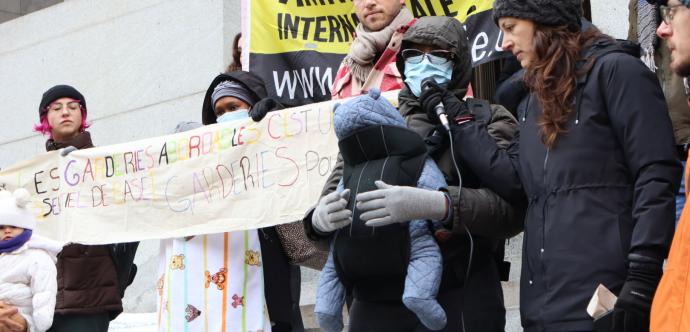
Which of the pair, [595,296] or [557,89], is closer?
[595,296]

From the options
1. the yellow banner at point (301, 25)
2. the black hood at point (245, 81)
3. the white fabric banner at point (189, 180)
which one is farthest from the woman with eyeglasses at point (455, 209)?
the yellow banner at point (301, 25)

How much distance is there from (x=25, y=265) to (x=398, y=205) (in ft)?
9.42

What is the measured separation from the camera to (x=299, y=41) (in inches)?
291

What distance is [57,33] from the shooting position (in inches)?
438

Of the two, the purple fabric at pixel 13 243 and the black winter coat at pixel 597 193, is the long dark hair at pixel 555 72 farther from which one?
the purple fabric at pixel 13 243

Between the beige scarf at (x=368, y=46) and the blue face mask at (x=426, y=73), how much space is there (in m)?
1.39

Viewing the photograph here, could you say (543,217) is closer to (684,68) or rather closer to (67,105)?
(684,68)

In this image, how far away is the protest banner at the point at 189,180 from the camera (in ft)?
19.0

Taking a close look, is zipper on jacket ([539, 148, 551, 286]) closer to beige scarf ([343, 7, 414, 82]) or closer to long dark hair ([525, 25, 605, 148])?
long dark hair ([525, 25, 605, 148])

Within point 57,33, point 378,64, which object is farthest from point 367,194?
point 57,33

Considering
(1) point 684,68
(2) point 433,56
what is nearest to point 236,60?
(2) point 433,56

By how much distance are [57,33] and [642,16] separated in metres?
7.51

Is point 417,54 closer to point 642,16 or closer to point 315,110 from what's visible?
point 642,16

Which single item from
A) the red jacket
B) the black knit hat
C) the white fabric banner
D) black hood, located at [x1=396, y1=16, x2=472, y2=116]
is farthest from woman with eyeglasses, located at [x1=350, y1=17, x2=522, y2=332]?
the white fabric banner
